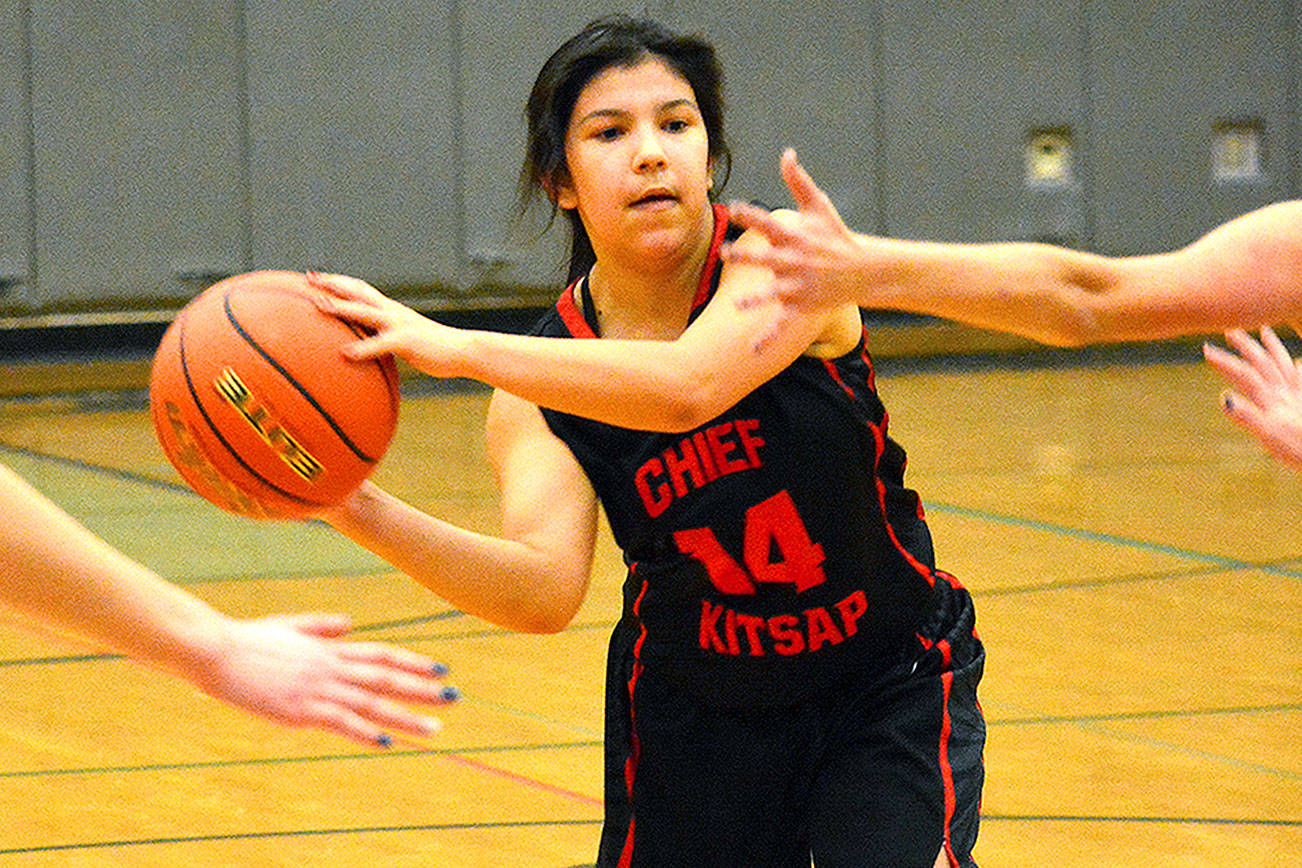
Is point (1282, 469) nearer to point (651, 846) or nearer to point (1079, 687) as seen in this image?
point (1079, 687)

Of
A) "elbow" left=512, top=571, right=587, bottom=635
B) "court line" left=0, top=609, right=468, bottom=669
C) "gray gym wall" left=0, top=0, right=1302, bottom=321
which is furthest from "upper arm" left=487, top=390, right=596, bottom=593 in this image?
"gray gym wall" left=0, top=0, right=1302, bottom=321

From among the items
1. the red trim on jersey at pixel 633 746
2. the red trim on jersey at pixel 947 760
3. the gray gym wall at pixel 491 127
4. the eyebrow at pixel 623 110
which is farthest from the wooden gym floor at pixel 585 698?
the gray gym wall at pixel 491 127

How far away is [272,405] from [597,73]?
72 cm

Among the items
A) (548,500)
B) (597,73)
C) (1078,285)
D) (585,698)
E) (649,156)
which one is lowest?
(585,698)

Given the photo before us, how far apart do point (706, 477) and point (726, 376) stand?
20 centimetres

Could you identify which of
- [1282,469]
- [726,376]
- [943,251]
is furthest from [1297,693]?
[1282,469]

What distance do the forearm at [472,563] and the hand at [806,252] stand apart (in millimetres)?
733

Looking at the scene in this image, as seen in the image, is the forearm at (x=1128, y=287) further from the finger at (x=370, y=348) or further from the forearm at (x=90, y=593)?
the forearm at (x=90, y=593)

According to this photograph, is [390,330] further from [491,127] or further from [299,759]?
[491,127]

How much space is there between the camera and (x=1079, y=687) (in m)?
3.77

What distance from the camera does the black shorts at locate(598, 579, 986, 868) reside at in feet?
7.48

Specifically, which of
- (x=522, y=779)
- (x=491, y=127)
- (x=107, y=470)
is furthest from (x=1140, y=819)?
(x=491, y=127)

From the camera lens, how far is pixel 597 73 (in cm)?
249

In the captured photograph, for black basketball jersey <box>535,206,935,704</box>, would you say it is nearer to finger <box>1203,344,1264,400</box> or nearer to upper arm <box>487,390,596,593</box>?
upper arm <box>487,390,596,593</box>
